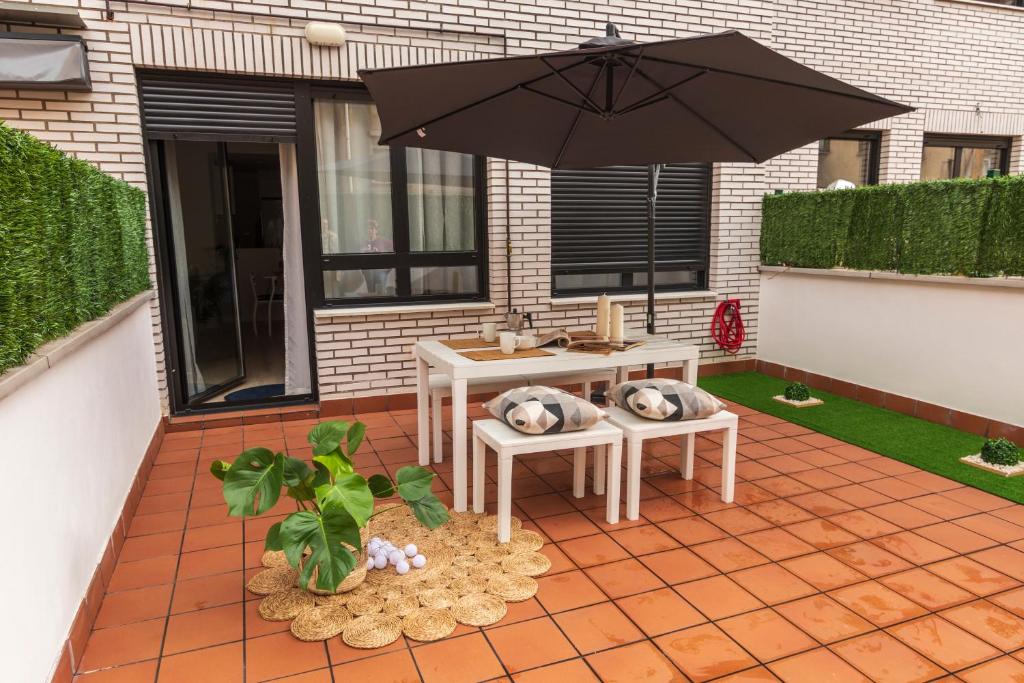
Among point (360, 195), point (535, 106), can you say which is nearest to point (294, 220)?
point (360, 195)

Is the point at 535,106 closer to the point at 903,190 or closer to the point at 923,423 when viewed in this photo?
the point at 903,190

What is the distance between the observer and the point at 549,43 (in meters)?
5.38

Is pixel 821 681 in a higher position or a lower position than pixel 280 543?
lower

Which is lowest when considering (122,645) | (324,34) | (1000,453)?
(122,645)

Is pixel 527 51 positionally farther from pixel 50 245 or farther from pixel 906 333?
pixel 50 245

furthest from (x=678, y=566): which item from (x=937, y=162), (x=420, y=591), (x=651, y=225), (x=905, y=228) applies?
(x=937, y=162)

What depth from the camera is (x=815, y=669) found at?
2174 mm

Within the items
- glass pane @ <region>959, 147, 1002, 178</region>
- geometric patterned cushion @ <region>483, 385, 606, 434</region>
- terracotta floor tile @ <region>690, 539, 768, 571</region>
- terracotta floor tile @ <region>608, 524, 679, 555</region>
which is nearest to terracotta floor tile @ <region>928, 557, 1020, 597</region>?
terracotta floor tile @ <region>690, 539, 768, 571</region>

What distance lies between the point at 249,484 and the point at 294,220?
3.14 meters

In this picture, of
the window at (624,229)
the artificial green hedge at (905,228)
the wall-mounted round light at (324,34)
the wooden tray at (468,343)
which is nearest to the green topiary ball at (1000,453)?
the artificial green hedge at (905,228)

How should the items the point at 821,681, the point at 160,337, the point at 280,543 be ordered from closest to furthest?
the point at 821,681, the point at 280,543, the point at 160,337

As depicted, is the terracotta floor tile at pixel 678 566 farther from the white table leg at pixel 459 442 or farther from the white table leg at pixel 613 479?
the white table leg at pixel 459 442

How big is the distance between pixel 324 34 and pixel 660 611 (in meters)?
4.23

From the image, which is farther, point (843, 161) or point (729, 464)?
point (843, 161)
